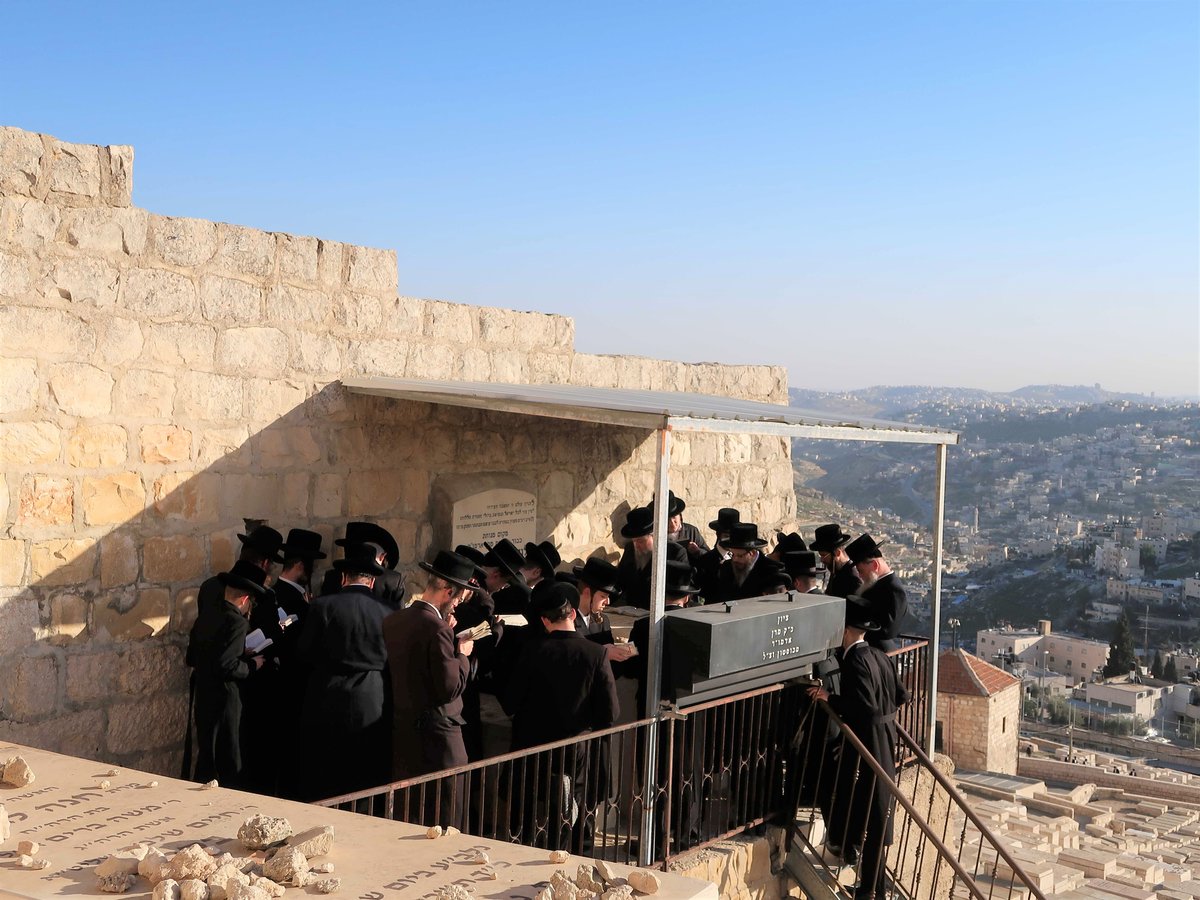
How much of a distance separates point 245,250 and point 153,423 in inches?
45.9

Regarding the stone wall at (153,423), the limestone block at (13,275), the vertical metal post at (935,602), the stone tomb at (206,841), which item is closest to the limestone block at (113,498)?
the stone wall at (153,423)

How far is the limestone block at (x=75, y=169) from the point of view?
5551mm

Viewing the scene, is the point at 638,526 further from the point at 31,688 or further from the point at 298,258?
the point at 31,688

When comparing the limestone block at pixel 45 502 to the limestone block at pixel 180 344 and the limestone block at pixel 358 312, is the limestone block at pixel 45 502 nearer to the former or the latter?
the limestone block at pixel 180 344

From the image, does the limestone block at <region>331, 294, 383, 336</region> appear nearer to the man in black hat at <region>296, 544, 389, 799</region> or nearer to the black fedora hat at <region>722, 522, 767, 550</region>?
the man in black hat at <region>296, 544, 389, 799</region>

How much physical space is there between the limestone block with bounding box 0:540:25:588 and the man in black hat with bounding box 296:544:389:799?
54.5 inches

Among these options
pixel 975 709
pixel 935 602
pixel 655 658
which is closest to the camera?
pixel 655 658

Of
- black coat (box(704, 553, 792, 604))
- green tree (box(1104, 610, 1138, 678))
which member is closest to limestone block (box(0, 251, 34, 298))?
black coat (box(704, 553, 792, 604))

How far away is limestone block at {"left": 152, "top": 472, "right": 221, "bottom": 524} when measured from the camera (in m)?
6.01

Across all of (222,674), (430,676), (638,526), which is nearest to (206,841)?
(430,676)

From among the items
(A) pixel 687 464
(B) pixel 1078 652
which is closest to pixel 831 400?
(B) pixel 1078 652

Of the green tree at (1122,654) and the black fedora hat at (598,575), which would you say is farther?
the green tree at (1122,654)

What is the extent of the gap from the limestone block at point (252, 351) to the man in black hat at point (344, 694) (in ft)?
5.70

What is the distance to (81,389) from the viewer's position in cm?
563
